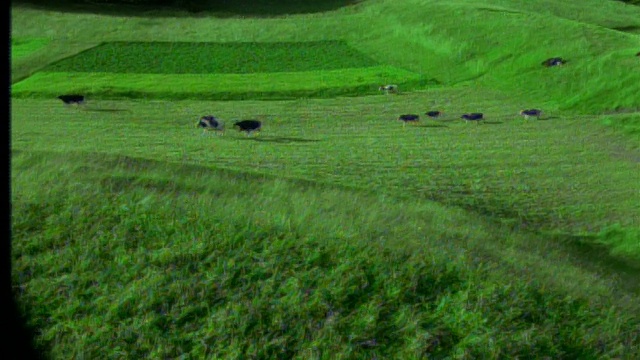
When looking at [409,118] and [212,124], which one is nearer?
[212,124]

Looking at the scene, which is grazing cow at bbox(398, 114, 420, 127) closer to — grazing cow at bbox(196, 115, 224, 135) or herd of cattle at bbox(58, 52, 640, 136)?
herd of cattle at bbox(58, 52, 640, 136)

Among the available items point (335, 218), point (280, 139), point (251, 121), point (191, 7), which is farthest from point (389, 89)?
point (191, 7)

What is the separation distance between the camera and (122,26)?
46094 millimetres

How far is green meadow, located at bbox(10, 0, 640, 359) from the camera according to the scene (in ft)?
22.4

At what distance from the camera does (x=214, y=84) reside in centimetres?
3138

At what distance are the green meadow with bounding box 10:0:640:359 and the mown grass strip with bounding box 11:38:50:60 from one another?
8303 millimetres

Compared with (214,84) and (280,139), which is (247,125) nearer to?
(280,139)

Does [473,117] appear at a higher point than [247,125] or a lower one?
lower

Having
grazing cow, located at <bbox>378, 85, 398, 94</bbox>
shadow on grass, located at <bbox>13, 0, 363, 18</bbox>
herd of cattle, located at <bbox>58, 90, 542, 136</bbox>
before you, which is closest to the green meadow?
herd of cattle, located at <bbox>58, 90, 542, 136</bbox>

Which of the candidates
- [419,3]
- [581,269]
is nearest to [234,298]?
[581,269]

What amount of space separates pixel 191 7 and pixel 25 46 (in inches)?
727

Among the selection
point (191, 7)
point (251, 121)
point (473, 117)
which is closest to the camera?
point (251, 121)

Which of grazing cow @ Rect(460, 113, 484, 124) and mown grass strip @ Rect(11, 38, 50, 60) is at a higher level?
mown grass strip @ Rect(11, 38, 50, 60)

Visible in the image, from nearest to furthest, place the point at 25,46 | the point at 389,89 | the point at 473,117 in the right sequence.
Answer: the point at 473,117 < the point at 389,89 < the point at 25,46
